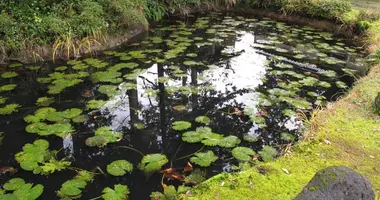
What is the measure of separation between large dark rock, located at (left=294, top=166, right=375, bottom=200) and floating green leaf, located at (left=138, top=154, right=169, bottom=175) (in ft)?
7.54

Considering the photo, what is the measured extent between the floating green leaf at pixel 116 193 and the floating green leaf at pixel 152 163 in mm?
446

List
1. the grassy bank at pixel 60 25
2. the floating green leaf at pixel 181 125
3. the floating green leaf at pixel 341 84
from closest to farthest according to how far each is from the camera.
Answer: the floating green leaf at pixel 181 125 < the floating green leaf at pixel 341 84 < the grassy bank at pixel 60 25

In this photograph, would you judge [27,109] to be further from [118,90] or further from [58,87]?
[118,90]

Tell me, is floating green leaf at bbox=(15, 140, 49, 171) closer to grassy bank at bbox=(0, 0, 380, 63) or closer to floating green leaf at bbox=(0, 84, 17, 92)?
floating green leaf at bbox=(0, 84, 17, 92)

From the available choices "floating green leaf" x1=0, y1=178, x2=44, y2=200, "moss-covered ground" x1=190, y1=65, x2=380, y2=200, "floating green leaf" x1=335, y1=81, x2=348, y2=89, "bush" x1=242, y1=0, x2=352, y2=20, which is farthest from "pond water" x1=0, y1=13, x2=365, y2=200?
"bush" x1=242, y1=0, x2=352, y2=20

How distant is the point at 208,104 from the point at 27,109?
332 centimetres

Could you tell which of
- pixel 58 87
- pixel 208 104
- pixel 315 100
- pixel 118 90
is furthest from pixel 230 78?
pixel 58 87

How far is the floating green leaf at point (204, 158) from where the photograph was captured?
13.8ft

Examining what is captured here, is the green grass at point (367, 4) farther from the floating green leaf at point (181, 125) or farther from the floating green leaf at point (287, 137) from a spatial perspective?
the floating green leaf at point (181, 125)

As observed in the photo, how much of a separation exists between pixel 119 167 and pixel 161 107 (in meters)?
1.95

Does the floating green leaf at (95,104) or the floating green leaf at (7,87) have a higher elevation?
the floating green leaf at (7,87)

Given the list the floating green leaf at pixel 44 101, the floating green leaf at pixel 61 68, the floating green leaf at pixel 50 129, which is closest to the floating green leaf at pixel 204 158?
the floating green leaf at pixel 50 129

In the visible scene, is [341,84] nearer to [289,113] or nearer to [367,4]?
[289,113]

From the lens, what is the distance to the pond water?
13.9 ft
